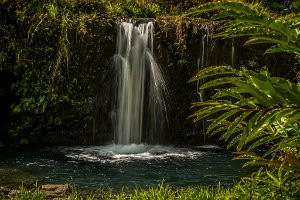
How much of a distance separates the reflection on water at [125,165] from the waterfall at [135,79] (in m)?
0.62

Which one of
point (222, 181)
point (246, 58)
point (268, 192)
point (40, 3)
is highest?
point (40, 3)

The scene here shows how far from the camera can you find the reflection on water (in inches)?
258

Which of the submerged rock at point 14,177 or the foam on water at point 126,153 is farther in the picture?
the foam on water at point 126,153

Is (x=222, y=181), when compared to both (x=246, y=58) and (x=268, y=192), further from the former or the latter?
(x=246, y=58)

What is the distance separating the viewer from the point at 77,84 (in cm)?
997

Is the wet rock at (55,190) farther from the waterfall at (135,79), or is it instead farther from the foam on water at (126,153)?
the waterfall at (135,79)

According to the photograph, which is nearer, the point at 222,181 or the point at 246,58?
the point at 222,181

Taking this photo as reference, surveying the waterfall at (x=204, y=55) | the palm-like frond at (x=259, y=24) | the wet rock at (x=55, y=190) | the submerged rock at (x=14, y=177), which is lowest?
the submerged rock at (x=14, y=177)

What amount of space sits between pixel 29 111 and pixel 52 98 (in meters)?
0.65

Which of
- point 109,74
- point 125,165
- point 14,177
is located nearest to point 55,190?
point 14,177

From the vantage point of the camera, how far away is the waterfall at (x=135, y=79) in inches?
397

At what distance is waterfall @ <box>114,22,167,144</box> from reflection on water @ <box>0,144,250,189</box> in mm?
618

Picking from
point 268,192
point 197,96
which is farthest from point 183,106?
point 268,192

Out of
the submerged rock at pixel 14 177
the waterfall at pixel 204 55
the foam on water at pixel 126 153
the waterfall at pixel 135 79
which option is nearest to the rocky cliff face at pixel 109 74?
the waterfall at pixel 204 55
